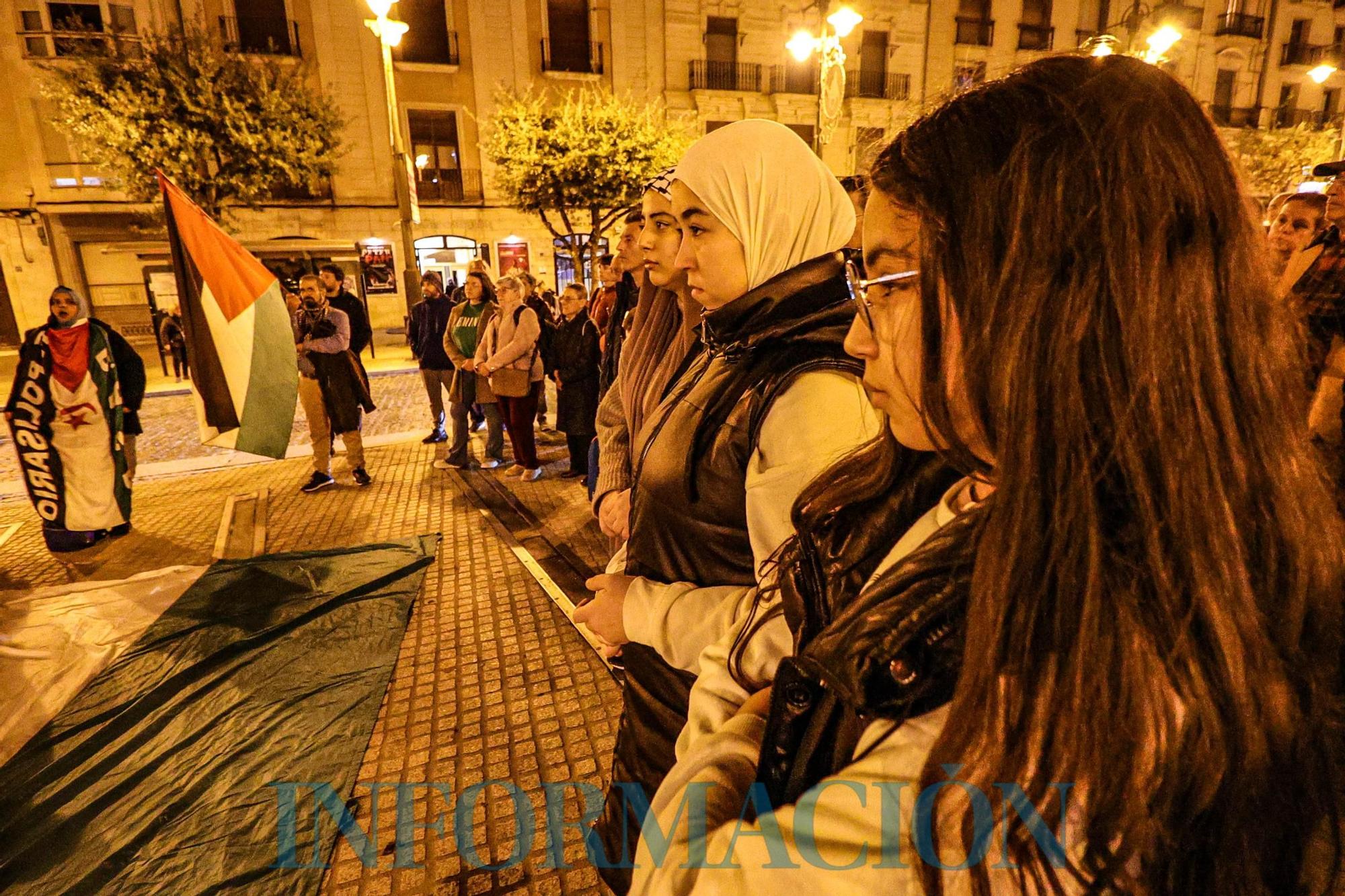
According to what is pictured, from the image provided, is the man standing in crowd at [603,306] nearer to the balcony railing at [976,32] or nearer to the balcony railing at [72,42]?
the balcony railing at [72,42]

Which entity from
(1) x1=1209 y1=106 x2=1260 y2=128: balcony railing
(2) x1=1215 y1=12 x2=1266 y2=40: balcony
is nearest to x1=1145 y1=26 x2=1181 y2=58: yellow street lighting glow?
(1) x1=1209 y1=106 x2=1260 y2=128: balcony railing

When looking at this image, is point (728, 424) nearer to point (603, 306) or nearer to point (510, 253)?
point (603, 306)

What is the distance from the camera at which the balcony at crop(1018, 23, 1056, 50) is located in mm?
25281

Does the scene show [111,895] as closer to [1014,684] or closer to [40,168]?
[1014,684]

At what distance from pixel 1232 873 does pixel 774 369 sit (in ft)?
3.61

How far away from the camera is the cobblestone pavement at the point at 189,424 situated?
822cm

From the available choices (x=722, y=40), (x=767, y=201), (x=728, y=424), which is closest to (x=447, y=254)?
(x=722, y=40)

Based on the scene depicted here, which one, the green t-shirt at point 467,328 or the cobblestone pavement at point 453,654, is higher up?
the green t-shirt at point 467,328

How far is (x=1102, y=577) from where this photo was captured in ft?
1.93

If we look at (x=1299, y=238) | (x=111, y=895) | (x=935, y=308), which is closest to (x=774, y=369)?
(x=935, y=308)

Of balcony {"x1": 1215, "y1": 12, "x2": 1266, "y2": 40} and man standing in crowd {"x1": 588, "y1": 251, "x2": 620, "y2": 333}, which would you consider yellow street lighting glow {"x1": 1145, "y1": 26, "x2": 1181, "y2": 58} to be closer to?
man standing in crowd {"x1": 588, "y1": 251, "x2": 620, "y2": 333}

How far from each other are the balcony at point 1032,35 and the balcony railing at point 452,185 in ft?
67.7

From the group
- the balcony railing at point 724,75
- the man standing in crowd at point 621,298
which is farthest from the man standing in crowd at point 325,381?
the balcony railing at point 724,75

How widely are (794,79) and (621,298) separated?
22.9 m
